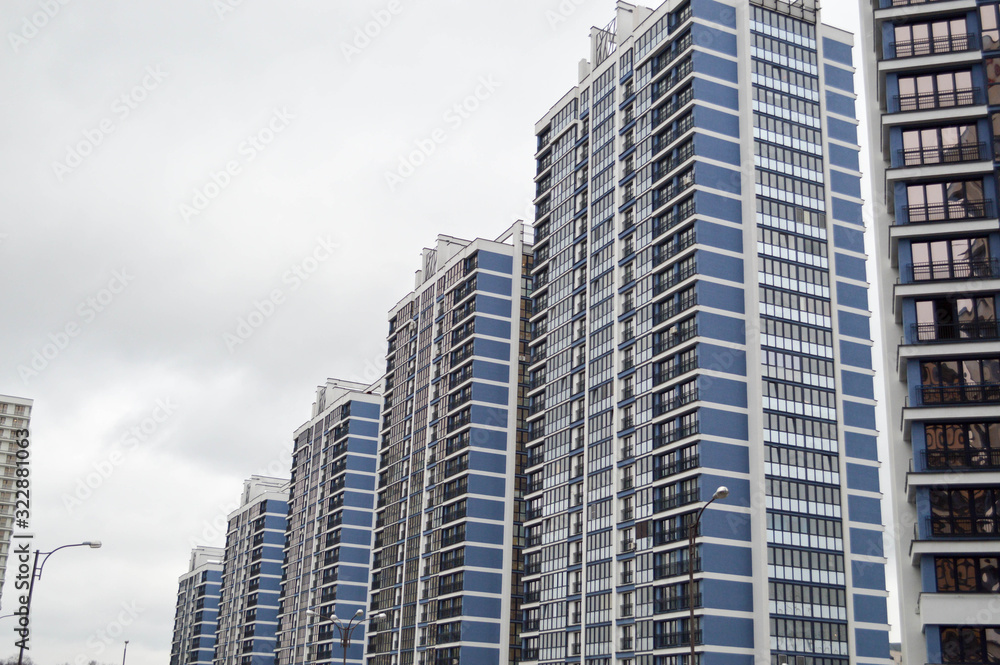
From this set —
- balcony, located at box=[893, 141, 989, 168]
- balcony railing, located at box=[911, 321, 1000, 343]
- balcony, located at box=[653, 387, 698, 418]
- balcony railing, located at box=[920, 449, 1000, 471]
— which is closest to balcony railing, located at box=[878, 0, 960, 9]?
balcony, located at box=[893, 141, 989, 168]

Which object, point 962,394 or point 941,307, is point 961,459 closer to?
point 962,394

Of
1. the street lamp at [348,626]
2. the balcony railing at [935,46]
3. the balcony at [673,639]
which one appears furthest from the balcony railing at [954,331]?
the street lamp at [348,626]

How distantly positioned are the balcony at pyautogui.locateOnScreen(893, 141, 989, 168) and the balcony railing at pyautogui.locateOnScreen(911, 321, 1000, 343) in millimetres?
8848

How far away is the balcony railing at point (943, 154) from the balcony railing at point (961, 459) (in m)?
15.4

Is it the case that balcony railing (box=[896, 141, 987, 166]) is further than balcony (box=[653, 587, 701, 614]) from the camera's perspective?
No

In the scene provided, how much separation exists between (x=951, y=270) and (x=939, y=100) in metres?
9.68

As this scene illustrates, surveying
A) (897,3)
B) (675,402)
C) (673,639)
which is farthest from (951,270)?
(673,639)

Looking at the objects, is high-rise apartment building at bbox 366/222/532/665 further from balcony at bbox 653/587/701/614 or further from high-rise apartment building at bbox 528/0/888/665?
balcony at bbox 653/587/701/614

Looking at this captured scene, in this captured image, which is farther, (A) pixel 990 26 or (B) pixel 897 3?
(B) pixel 897 3

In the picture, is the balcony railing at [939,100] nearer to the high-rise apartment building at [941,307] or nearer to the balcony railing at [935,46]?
the high-rise apartment building at [941,307]

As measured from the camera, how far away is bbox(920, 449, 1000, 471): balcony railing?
51844mm

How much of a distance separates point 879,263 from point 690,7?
43.0 meters

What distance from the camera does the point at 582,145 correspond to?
363ft

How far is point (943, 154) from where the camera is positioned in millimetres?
57156
